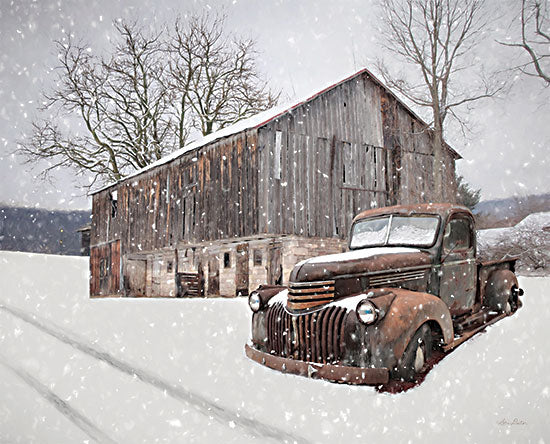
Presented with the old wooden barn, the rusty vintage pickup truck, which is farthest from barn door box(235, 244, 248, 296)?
the rusty vintage pickup truck

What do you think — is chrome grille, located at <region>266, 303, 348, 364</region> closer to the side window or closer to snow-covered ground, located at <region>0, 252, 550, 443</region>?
snow-covered ground, located at <region>0, 252, 550, 443</region>

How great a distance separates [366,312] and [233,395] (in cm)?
165

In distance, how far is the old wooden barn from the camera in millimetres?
14906

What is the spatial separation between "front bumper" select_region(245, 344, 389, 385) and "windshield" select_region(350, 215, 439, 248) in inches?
92.1

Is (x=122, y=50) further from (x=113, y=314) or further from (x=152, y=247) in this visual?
(x=113, y=314)

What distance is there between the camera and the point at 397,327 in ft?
14.6

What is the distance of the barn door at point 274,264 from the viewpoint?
1582 centimetres

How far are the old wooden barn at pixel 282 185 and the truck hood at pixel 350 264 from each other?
892cm

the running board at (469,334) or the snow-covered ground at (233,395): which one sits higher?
the running board at (469,334)

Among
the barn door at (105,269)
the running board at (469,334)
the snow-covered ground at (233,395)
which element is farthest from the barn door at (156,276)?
the running board at (469,334)

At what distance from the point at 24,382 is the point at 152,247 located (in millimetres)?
14854

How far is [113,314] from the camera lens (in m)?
10.6

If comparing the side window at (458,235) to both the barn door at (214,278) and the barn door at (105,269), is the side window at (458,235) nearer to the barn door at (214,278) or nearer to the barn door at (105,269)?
the barn door at (214,278)

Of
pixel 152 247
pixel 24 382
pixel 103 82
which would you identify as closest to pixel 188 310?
pixel 24 382
